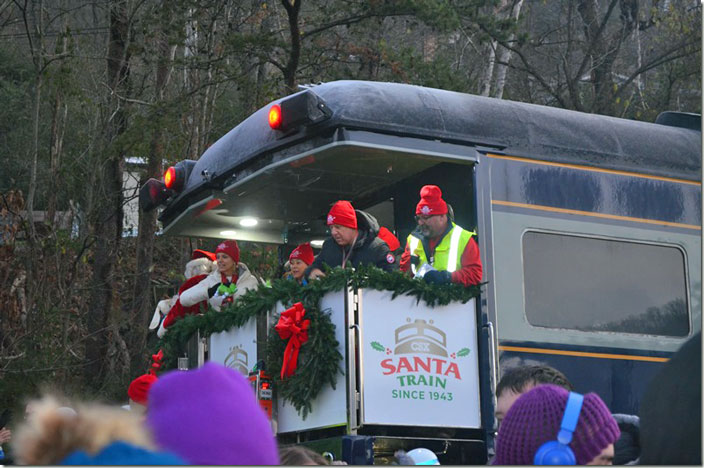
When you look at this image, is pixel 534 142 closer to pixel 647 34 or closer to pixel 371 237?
pixel 371 237

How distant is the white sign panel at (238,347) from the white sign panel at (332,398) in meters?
0.69

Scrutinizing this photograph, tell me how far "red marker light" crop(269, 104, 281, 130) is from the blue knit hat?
5.07m

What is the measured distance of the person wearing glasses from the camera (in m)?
6.72

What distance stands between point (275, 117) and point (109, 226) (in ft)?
36.9

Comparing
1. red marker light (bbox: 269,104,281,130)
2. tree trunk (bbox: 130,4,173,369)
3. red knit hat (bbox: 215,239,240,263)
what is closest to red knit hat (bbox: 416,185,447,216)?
Answer: red marker light (bbox: 269,104,281,130)

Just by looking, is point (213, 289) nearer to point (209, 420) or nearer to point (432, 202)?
point (432, 202)

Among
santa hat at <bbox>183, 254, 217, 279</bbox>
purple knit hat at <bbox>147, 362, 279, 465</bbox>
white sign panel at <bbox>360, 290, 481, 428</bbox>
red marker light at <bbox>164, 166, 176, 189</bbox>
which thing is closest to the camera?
purple knit hat at <bbox>147, 362, 279, 465</bbox>

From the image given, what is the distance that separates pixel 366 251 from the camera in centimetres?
744

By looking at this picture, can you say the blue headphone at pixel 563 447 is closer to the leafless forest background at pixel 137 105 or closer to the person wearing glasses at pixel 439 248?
the person wearing glasses at pixel 439 248

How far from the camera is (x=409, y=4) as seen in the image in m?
16.1

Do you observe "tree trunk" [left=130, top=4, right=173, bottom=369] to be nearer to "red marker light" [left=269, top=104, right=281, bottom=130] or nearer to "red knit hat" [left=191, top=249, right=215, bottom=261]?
"red knit hat" [left=191, top=249, right=215, bottom=261]

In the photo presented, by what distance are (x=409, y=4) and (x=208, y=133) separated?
17.5ft

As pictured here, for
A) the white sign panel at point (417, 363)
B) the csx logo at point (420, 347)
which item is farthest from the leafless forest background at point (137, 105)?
the csx logo at point (420, 347)

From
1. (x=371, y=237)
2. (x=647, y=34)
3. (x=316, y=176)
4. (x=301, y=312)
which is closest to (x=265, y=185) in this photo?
(x=316, y=176)
